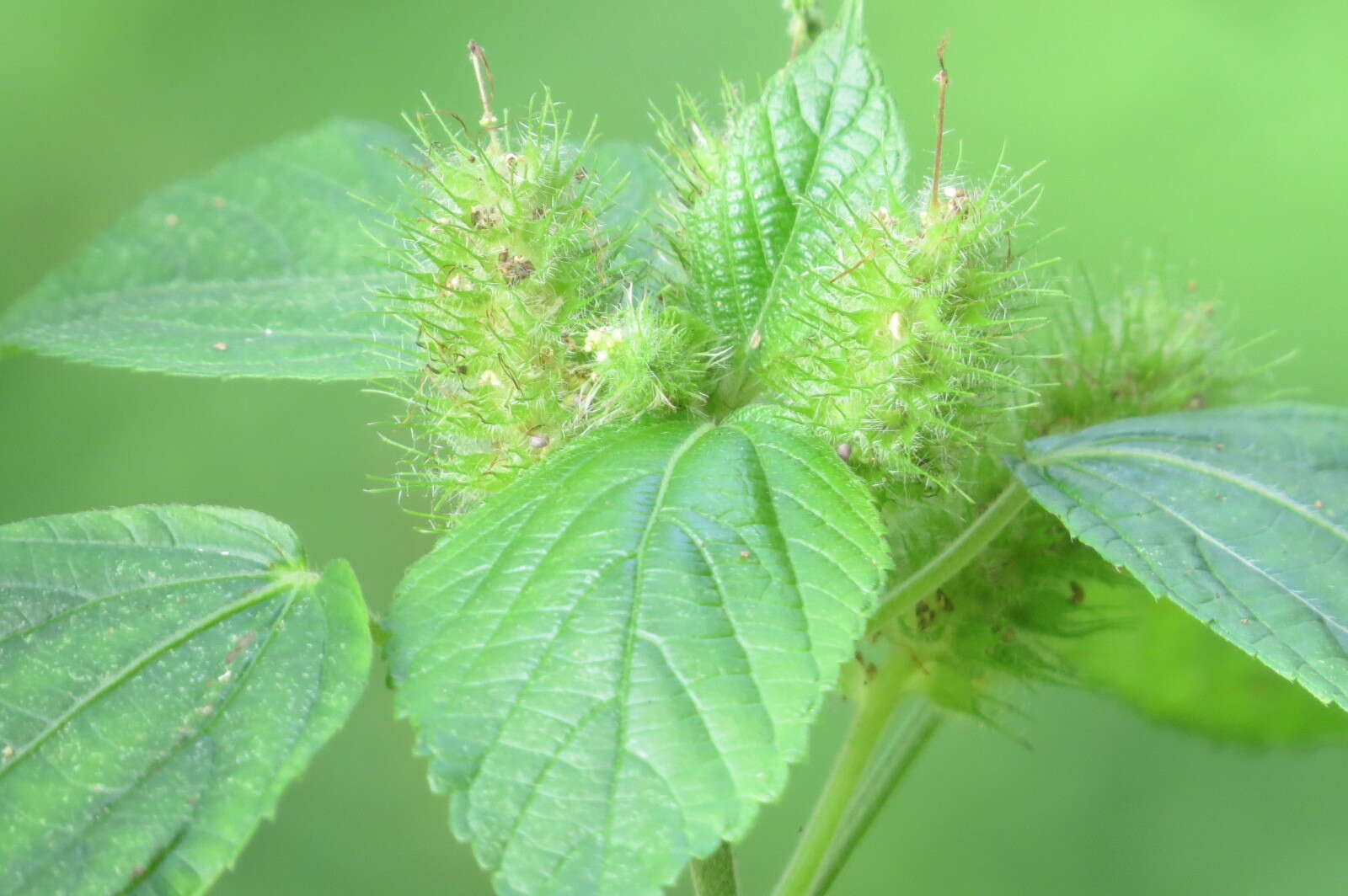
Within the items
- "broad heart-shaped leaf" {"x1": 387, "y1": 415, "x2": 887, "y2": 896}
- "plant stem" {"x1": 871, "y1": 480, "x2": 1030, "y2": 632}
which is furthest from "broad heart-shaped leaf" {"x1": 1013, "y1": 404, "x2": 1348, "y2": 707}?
"broad heart-shaped leaf" {"x1": 387, "y1": 415, "x2": 887, "y2": 896}

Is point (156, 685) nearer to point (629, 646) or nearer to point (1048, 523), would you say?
point (629, 646)

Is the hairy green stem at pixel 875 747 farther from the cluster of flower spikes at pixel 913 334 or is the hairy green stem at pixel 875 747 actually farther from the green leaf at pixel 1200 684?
the green leaf at pixel 1200 684

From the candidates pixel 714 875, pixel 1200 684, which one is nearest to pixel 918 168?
pixel 1200 684

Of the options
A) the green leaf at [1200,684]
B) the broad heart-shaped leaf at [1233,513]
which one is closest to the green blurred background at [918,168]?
the green leaf at [1200,684]

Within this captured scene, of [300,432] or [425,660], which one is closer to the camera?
[425,660]

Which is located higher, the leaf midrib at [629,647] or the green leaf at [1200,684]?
the leaf midrib at [629,647]

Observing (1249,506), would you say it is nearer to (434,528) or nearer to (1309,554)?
(1309,554)

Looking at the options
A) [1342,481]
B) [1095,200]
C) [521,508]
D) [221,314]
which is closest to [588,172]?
[521,508]
